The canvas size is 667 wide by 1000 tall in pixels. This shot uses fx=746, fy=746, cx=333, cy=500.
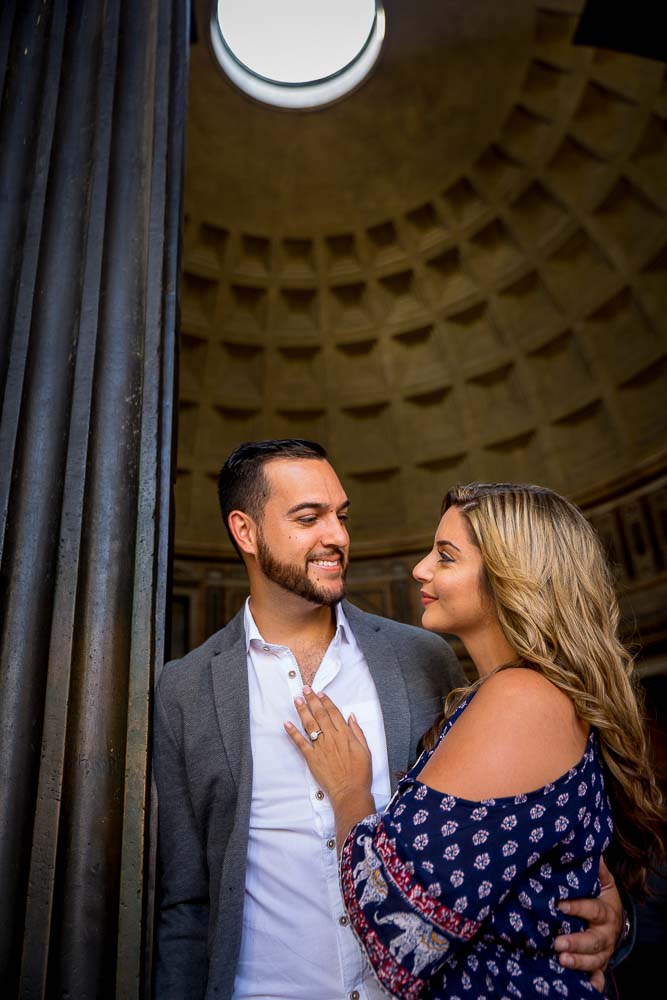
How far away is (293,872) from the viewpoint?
6.58 feet

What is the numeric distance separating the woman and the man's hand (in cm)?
2

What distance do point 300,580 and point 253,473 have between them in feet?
1.80

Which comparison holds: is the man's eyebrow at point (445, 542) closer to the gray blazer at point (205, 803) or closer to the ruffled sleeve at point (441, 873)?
the gray blazer at point (205, 803)

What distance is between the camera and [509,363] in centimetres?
1137

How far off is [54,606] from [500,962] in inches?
53.5

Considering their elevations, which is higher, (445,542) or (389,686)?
(445,542)

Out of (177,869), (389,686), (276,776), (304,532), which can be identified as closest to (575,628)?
(389,686)

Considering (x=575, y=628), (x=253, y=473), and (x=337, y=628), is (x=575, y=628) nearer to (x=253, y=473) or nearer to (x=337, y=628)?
(x=337, y=628)

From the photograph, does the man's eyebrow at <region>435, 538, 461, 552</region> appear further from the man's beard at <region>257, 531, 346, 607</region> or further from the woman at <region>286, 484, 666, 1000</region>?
the man's beard at <region>257, 531, 346, 607</region>

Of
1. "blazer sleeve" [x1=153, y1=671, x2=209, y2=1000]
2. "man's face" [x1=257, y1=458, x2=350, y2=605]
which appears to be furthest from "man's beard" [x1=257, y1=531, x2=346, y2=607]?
"blazer sleeve" [x1=153, y1=671, x2=209, y2=1000]

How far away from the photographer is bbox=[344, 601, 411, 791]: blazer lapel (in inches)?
86.9

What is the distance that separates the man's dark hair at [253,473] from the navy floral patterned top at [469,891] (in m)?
1.41

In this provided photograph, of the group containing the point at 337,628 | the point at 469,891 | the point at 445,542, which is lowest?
the point at 469,891

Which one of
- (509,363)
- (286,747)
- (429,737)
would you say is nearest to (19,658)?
(286,747)
